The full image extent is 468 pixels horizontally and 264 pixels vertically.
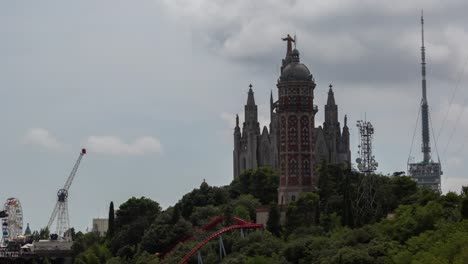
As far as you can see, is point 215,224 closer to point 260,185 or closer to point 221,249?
point 221,249

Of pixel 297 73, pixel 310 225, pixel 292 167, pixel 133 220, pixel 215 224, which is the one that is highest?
pixel 297 73

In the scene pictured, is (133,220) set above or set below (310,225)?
above

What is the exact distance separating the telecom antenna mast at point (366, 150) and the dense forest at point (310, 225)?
2193mm

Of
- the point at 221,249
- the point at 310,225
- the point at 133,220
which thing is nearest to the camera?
the point at 221,249

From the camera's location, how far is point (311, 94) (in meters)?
159

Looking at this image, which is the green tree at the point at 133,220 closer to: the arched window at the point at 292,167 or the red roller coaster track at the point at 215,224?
the red roller coaster track at the point at 215,224

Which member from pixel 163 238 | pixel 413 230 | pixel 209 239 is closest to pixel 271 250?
pixel 209 239

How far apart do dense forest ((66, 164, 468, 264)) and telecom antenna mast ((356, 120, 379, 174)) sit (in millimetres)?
2193

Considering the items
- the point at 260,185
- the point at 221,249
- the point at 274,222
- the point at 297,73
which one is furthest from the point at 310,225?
the point at 260,185

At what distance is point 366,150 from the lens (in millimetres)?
141500

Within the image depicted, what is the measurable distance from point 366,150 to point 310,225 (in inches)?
502

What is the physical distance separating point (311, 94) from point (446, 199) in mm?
35776

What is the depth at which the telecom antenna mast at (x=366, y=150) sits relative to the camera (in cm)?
13888

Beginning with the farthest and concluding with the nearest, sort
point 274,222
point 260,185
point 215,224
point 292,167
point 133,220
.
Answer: point 260,185 → point 133,220 → point 292,167 → point 215,224 → point 274,222
